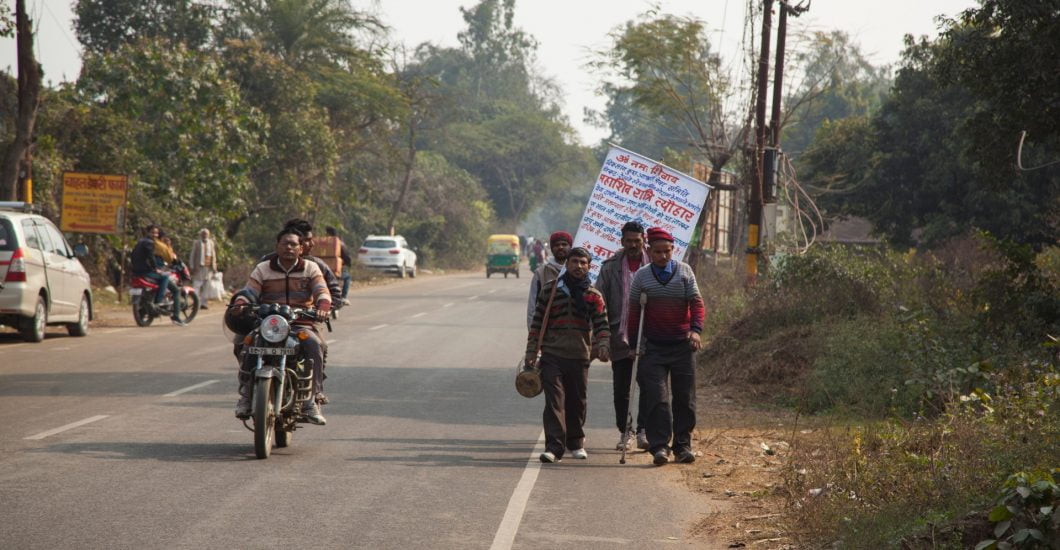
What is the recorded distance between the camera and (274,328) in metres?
9.45

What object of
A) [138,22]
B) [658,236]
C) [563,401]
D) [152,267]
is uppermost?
[138,22]

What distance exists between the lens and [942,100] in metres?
30.8

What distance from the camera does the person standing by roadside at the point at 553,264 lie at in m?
10.7

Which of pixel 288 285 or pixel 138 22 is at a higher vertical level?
pixel 138 22

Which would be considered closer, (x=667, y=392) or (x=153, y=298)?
(x=667, y=392)

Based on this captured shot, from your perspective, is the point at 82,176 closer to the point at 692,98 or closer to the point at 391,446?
the point at 692,98

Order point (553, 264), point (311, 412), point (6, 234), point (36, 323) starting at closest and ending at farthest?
point (311, 412)
point (553, 264)
point (6, 234)
point (36, 323)

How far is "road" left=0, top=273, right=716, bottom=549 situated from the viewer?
23.1 ft

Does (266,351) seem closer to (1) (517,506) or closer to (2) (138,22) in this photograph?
(1) (517,506)

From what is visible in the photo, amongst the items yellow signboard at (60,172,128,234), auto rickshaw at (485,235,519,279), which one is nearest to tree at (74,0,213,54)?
auto rickshaw at (485,235,519,279)

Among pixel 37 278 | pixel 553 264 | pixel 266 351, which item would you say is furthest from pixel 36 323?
pixel 553 264

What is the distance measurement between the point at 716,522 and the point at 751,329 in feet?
32.3

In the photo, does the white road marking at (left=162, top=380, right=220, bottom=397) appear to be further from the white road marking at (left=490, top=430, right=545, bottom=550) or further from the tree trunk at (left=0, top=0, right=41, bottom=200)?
the tree trunk at (left=0, top=0, right=41, bottom=200)

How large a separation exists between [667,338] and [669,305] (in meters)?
Result: 0.27
